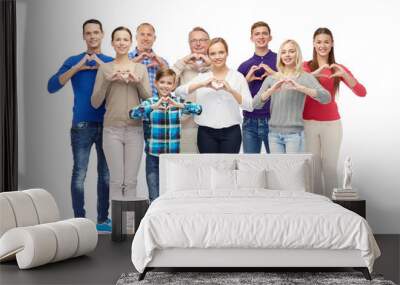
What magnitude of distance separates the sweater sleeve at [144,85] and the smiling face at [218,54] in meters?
0.78

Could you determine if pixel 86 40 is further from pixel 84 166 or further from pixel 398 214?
pixel 398 214

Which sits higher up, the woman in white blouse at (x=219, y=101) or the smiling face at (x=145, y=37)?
the smiling face at (x=145, y=37)

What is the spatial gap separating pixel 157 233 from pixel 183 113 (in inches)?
111

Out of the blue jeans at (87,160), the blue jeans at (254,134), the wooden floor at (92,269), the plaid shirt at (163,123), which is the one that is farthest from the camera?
the blue jeans at (87,160)

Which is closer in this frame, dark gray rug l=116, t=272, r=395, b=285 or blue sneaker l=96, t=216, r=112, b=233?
dark gray rug l=116, t=272, r=395, b=285

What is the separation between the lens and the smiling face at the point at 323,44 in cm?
837

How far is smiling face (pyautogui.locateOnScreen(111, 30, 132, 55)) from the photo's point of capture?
841cm

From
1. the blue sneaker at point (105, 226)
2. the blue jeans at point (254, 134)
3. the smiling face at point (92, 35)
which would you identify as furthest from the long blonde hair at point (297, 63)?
the blue sneaker at point (105, 226)

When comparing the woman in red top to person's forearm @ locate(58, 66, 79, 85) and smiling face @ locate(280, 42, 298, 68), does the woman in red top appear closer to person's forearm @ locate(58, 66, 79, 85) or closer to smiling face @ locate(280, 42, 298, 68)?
smiling face @ locate(280, 42, 298, 68)

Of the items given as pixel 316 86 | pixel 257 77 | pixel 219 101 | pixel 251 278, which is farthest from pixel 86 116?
pixel 251 278

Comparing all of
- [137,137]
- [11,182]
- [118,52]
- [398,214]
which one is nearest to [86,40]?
[118,52]

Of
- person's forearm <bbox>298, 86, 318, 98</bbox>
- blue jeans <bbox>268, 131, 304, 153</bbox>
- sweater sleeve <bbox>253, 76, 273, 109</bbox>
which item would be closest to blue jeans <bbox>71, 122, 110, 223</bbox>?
sweater sleeve <bbox>253, 76, 273, 109</bbox>

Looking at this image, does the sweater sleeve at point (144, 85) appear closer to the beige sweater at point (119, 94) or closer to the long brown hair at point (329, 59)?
the beige sweater at point (119, 94)

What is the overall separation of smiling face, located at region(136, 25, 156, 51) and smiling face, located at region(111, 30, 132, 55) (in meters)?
0.12
